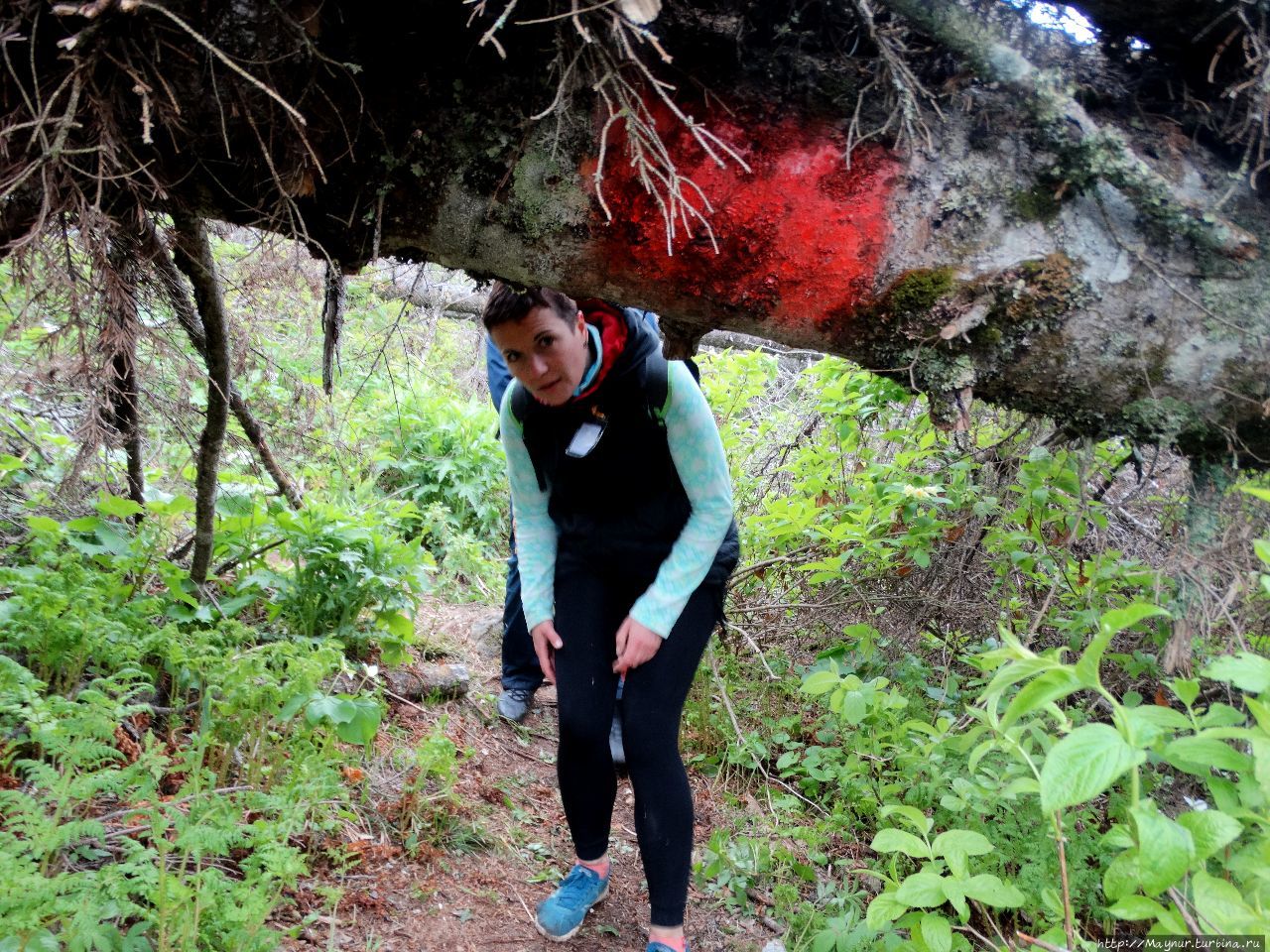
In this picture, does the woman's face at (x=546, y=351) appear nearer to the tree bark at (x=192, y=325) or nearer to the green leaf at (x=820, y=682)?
the tree bark at (x=192, y=325)

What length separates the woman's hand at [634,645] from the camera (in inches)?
102

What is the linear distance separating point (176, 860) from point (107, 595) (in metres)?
1.08

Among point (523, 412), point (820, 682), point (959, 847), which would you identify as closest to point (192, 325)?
point (523, 412)

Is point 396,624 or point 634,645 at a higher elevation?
point 634,645

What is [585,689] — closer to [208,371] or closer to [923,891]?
[923,891]

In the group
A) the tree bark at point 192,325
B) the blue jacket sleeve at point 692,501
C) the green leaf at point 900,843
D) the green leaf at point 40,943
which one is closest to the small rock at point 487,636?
the tree bark at point 192,325

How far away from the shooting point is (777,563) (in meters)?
4.83

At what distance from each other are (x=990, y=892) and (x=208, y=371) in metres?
3.00

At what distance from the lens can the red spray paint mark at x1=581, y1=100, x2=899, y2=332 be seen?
1872mm

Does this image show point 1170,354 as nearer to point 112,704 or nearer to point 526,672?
point 112,704

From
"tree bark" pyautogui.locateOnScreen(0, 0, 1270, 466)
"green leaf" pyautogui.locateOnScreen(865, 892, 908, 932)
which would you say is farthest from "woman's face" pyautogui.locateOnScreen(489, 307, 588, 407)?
"green leaf" pyautogui.locateOnScreen(865, 892, 908, 932)

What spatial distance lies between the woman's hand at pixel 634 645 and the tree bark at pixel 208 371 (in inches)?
67.4

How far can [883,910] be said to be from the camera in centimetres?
190

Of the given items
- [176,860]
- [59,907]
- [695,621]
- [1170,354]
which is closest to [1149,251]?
[1170,354]
